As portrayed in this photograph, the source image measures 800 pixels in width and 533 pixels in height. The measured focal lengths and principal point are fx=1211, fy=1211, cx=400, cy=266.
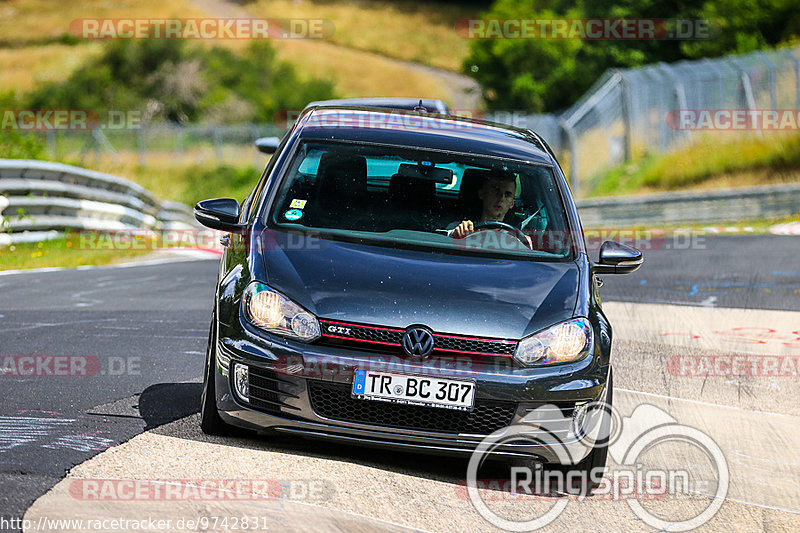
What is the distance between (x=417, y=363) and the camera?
17.0 feet

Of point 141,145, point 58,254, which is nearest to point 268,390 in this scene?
point 58,254

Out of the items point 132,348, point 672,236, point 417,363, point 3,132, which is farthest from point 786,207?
point 417,363

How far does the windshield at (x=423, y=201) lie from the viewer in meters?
6.04

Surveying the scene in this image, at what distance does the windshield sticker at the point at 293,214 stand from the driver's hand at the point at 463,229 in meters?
0.79

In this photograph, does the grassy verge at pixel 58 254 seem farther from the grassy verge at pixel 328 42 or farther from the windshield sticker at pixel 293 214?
the grassy verge at pixel 328 42

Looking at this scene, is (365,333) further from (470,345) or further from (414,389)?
(470,345)

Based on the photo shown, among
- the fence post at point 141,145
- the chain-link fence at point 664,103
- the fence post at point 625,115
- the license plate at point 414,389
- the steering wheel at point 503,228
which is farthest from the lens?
the fence post at point 141,145

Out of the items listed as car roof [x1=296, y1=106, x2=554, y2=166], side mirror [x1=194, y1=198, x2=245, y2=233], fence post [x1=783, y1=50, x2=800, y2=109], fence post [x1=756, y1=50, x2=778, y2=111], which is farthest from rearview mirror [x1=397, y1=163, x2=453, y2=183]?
fence post [x1=756, y1=50, x2=778, y2=111]

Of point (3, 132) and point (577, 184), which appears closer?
point (3, 132)

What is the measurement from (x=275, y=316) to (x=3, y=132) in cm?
1694

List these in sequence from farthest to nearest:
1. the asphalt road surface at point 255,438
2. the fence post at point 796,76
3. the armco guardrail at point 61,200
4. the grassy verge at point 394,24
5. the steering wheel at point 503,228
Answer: the grassy verge at point 394,24, the fence post at point 796,76, the armco guardrail at point 61,200, the steering wheel at point 503,228, the asphalt road surface at point 255,438

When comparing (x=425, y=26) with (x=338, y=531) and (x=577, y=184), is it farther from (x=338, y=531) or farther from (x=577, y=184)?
(x=338, y=531)

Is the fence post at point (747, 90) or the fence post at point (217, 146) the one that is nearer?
the fence post at point (747, 90)

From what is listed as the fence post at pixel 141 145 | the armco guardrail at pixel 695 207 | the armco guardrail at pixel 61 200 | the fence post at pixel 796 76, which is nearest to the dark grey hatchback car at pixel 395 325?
the armco guardrail at pixel 61 200
